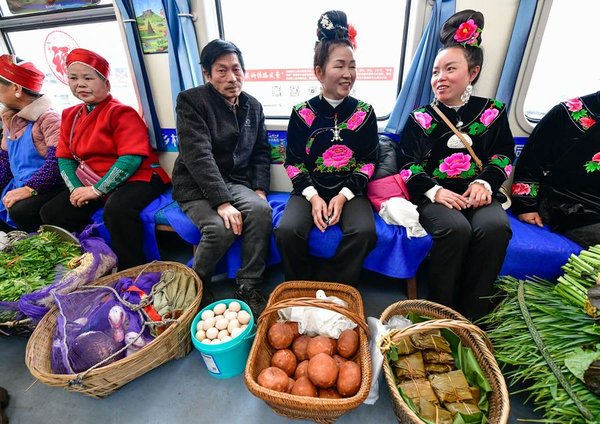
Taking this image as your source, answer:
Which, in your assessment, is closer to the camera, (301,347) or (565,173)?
(301,347)

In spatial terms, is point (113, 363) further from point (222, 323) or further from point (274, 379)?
point (274, 379)

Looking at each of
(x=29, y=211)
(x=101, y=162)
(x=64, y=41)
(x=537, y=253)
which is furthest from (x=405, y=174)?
(x=64, y=41)

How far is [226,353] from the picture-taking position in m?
1.34

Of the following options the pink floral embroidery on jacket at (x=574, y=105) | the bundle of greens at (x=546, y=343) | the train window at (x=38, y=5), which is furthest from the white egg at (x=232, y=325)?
the train window at (x=38, y=5)

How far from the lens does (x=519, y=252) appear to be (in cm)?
161

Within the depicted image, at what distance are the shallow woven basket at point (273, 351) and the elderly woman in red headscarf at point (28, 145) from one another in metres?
2.33

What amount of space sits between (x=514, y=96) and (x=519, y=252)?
3.94 ft

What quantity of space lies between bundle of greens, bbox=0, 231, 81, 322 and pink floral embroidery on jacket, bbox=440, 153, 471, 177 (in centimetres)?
268

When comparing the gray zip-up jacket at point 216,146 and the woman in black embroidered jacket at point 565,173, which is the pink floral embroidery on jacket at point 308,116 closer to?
the gray zip-up jacket at point 216,146

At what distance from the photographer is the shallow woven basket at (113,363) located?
1180 mm

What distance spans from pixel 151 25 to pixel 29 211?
188 cm

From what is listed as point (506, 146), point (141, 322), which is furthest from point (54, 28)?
point (506, 146)

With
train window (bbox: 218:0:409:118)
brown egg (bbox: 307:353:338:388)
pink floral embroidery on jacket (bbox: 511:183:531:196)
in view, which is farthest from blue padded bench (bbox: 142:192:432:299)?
train window (bbox: 218:0:409:118)

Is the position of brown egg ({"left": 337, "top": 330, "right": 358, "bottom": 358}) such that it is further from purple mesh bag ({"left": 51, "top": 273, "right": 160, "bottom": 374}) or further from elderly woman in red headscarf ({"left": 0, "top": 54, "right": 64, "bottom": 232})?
elderly woman in red headscarf ({"left": 0, "top": 54, "right": 64, "bottom": 232})
